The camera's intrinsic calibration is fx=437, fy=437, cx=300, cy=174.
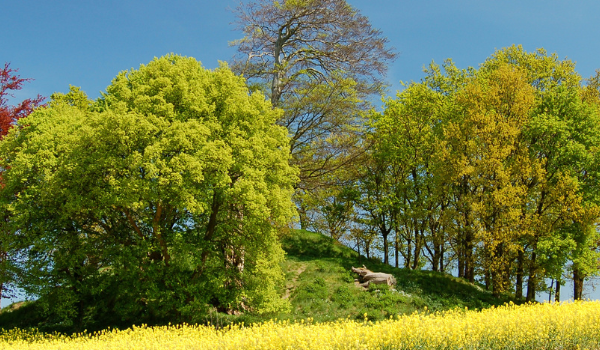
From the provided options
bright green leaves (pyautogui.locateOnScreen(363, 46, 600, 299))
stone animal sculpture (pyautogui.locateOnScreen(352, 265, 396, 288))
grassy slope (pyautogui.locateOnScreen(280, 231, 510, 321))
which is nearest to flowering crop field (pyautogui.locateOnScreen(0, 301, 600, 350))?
grassy slope (pyautogui.locateOnScreen(280, 231, 510, 321))

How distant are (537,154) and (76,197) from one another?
79.4 feet

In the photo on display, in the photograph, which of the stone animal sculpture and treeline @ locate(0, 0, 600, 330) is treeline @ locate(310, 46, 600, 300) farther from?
the stone animal sculpture

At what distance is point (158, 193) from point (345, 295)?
11.3 metres

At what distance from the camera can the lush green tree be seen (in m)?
16.0

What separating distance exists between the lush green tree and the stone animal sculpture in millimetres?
6566

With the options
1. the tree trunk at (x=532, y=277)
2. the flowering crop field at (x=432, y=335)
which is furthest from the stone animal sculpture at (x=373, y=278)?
the flowering crop field at (x=432, y=335)

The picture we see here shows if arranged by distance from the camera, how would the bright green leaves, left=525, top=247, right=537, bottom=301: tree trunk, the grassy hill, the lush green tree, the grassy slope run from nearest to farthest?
the lush green tree
the grassy hill
the grassy slope
the bright green leaves
left=525, top=247, right=537, bottom=301: tree trunk

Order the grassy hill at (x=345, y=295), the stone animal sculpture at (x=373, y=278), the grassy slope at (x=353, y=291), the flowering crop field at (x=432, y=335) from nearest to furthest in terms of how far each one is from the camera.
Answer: the flowering crop field at (x=432, y=335) → the grassy hill at (x=345, y=295) → the grassy slope at (x=353, y=291) → the stone animal sculpture at (x=373, y=278)

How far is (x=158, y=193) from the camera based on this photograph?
16.0m

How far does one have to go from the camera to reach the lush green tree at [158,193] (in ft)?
52.6

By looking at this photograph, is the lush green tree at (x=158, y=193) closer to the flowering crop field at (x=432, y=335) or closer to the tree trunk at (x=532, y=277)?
the flowering crop field at (x=432, y=335)

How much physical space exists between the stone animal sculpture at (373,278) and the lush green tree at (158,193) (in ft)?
21.5

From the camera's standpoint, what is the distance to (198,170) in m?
15.6

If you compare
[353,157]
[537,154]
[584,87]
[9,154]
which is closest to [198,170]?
[9,154]
